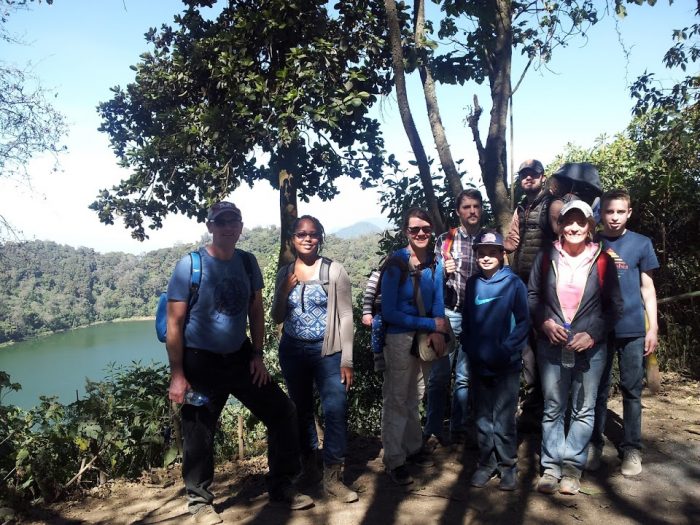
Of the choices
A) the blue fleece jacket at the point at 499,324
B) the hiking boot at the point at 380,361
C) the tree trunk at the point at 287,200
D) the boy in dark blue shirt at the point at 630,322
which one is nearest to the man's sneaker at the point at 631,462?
the boy in dark blue shirt at the point at 630,322

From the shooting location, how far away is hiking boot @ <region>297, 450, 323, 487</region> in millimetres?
3367

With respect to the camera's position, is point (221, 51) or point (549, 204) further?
point (221, 51)

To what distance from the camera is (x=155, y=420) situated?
4375 millimetres

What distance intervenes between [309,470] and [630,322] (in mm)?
2294

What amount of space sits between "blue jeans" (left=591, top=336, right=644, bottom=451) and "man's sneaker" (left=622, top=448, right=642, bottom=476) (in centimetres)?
4

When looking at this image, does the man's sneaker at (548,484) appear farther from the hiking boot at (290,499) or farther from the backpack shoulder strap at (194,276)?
the backpack shoulder strap at (194,276)

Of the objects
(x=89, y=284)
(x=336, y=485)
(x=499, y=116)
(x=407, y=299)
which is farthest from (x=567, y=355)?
(x=89, y=284)

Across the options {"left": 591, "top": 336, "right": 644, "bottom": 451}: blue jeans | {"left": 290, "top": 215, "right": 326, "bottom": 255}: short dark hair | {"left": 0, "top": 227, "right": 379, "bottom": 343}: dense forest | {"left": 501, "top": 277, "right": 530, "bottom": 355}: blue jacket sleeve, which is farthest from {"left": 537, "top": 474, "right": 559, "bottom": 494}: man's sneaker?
{"left": 0, "top": 227, "right": 379, "bottom": 343}: dense forest

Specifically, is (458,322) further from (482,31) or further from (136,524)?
(482,31)

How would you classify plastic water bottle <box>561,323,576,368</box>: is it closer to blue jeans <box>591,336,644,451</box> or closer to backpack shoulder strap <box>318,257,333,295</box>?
blue jeans <box>591,336,644,451</box>

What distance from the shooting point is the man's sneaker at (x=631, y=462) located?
3.24 metres

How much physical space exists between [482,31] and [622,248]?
4.02 metres

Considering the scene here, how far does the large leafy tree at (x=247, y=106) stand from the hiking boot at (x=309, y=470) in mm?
3458

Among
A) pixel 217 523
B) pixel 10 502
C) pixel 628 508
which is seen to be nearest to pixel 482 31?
pixel 628 508
